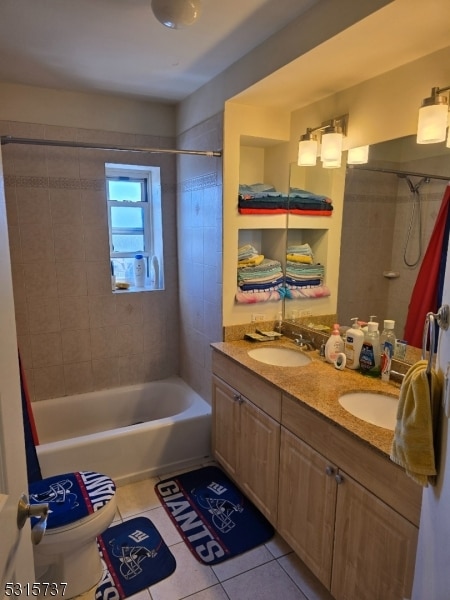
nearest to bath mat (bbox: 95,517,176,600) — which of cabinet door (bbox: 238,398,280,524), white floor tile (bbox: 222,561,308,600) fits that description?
white floor tile (bbox: 222,561,308,600)

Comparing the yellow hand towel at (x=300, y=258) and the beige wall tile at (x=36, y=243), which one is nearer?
the yellow hand towel at (x=300, y=258)

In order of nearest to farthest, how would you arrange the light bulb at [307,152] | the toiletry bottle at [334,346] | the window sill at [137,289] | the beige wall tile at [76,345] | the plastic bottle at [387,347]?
the plastic bottle at [387,347], the toiletry bottle at [334,346], the light bulb at [307,152], the beige wall tile at [76,345], the window sill at [137,289]

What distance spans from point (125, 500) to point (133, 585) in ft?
1.88

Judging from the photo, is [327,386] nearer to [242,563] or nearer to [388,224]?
[388,224]

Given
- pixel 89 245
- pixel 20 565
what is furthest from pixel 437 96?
pixel 89 245

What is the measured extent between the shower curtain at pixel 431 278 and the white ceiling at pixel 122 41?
1.02m

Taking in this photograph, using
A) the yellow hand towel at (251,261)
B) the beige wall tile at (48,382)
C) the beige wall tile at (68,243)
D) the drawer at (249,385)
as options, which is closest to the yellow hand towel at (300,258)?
the yellow hand towel at (251,261)

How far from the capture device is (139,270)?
2955 millimetres

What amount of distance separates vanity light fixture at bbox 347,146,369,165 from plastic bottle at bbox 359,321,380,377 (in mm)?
829

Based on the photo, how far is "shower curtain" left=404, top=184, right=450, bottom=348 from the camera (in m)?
1.52

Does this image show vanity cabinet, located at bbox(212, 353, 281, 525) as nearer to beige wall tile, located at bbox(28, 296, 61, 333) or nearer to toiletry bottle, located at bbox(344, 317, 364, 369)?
toiletry bottle, located at bbox(344, 317, 364, 369)

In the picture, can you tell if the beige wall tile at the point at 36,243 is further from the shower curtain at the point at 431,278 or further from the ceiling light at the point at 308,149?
the shower curtain at the point at 431,278

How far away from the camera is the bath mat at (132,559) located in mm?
1658

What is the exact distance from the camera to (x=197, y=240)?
8.55 ft
